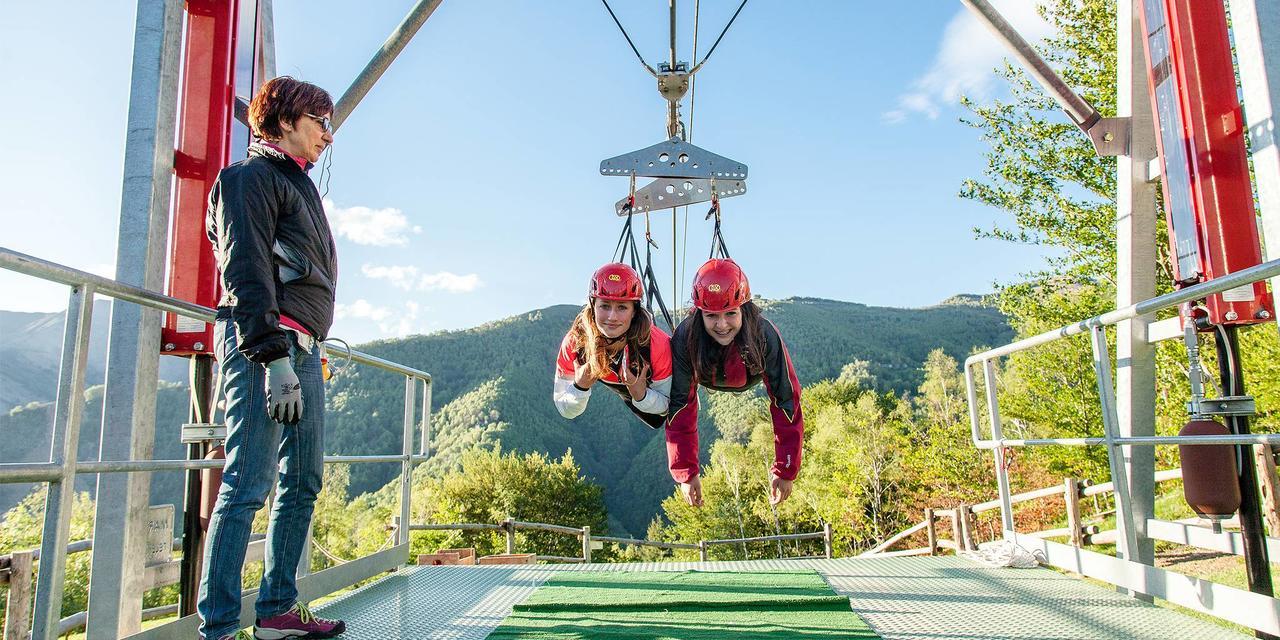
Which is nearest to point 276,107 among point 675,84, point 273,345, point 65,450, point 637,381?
point 273,345

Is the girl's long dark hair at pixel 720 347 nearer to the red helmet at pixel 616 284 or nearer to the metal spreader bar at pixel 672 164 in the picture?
the red helmet at pixel 616 284

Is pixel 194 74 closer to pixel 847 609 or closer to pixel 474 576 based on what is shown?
pixel 474 576

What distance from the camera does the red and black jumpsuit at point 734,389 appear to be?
3.89 metres

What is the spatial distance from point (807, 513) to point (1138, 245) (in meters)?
43.3

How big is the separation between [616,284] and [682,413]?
86 centimetres

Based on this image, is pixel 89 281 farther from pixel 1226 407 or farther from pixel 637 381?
pixel 1226 407

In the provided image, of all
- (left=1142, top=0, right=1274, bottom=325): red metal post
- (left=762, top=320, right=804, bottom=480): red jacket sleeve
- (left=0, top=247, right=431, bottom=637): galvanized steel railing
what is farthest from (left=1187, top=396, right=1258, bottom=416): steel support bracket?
(left=0, top=247, right=431, bottom=637): galvanized steel railing

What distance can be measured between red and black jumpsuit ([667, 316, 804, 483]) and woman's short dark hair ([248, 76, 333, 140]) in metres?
2.18

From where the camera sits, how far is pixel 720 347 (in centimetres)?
392

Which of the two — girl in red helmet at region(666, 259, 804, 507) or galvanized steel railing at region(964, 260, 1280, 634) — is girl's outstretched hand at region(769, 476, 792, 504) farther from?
galvanized steel railing at region(964, 260, 1280, 634)

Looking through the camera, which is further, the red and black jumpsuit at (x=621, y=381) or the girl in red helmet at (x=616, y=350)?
the red and black jumpsuit at (x=621, y=381)

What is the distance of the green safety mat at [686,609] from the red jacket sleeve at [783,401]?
61 cm

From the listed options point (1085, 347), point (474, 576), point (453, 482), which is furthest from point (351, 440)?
point (474, 576)

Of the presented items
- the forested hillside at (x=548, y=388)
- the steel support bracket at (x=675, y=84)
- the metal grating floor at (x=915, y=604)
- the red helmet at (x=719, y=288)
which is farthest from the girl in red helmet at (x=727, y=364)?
the forested hillside at (x=548, y=388)
